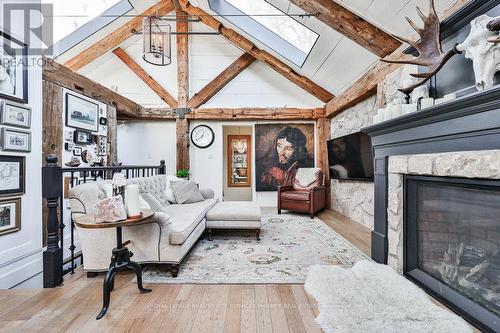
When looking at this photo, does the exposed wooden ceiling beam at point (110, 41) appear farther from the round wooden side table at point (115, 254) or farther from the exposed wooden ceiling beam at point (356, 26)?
the round wooden side table at point (115, 254)

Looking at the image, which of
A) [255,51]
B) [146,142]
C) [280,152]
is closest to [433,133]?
[280,152]

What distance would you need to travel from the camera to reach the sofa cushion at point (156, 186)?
3126 mm

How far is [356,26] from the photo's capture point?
2.90 meters

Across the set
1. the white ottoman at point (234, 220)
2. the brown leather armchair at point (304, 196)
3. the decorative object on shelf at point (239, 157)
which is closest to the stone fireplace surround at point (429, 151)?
the white ottoman at point (234, 220)

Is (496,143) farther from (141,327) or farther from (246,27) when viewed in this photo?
(246,27)

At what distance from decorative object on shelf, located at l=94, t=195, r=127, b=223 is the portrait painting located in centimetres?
433

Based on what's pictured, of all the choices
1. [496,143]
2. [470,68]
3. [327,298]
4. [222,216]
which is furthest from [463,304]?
[222,216]

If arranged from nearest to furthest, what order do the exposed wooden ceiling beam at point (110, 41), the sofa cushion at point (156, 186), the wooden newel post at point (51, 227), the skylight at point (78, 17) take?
the wooden newel post at point (51, 227) → the sofa cushion at point (156, 186) → the skylight at point (78, 17) → the exposed wooden ceiling beam at point (110, 41)

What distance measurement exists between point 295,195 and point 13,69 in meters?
4.36

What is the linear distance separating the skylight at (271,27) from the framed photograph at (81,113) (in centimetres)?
277

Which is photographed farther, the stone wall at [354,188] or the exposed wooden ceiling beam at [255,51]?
the exposed wooden ceiling beam at [255,51]

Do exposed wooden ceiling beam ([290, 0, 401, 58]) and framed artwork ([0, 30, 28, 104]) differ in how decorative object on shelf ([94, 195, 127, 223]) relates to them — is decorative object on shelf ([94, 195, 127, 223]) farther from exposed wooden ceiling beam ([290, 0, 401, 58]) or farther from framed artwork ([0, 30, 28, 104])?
exposed wooden ceiling beam ([290, 0, 401, 58])

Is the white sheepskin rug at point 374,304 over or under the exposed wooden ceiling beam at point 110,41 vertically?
under

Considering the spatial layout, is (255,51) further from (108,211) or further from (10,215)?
(10,215)
